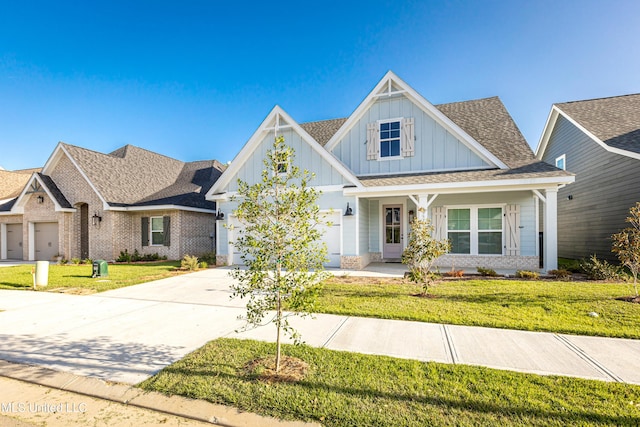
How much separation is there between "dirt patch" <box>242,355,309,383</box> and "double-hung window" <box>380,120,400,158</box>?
1072 cm

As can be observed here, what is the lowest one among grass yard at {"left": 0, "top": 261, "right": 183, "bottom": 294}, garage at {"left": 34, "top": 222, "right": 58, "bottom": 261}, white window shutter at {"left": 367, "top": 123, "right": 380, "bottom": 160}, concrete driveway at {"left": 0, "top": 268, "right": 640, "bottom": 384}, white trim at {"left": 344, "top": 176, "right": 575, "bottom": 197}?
grass yard at {"left": 0, "top": 261, "right": 183, "bottom": 294}

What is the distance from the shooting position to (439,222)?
11.9 metres

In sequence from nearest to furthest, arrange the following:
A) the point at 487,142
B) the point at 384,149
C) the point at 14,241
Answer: the point at 487,142 → the point at 384,149 → the point at 14,241

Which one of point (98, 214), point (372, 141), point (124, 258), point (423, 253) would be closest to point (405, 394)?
point (423, 253)

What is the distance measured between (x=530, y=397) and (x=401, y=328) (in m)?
2.13

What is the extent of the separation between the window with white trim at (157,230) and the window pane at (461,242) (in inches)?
563

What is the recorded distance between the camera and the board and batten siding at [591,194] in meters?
10.8

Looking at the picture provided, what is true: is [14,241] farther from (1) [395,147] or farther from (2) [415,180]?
(2) [415,180]

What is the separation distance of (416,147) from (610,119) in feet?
27.9

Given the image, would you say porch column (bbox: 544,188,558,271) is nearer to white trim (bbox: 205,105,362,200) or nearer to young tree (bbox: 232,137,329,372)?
white trim (bbox: 205,105,362,200)

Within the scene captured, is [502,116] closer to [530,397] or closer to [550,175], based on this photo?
[550,175]

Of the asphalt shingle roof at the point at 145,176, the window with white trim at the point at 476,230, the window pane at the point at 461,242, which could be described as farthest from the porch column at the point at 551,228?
the asphalt shingle roof at the point at 145,176

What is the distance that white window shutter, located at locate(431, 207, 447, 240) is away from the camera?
11797mm

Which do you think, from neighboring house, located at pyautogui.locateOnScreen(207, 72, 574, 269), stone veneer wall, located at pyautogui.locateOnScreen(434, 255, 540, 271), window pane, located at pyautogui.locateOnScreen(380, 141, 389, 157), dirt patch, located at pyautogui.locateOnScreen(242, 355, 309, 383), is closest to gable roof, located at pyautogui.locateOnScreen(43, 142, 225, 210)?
neighboring house, located at pyautogui.locateOnScreen(207, 72, 574, 269)
